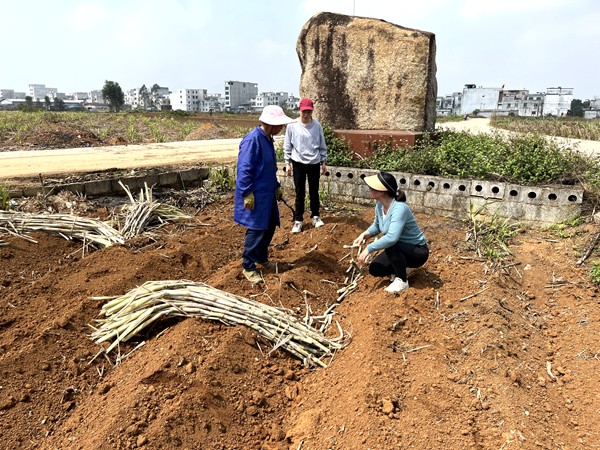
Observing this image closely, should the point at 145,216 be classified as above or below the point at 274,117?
below

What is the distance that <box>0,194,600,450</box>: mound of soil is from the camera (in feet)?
7.76

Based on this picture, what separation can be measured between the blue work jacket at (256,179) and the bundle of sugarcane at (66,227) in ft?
5.14

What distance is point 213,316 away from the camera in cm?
314

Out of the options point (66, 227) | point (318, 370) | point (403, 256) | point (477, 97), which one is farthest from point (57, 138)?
Answer: point (477, 97)

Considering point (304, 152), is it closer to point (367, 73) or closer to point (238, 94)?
point (367, 73)

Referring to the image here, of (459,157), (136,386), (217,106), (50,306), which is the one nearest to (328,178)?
(459,157)

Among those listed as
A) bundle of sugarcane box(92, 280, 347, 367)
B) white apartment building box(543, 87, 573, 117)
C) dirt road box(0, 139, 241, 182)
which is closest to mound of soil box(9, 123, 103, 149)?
dirt road box(0, 139, 241, 182)

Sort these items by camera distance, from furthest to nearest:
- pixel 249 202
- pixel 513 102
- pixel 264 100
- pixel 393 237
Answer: pixel 264 100 < pixel 513 102 < pixel 249 202 < pixel 393 237

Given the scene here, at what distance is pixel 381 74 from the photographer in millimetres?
7152

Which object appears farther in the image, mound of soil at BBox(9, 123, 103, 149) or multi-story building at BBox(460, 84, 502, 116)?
multi-story building at BBox(460, 84, 502, 116)

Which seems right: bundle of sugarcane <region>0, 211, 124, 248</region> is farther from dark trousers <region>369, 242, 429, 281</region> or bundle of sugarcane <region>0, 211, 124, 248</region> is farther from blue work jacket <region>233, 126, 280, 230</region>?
dark trousers <region>369, 242, 429, 281</region>

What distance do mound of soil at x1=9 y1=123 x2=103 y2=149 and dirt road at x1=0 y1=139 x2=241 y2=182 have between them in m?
1.46

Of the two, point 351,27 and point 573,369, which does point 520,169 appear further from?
point 351,27

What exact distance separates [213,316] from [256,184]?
1283 mm
